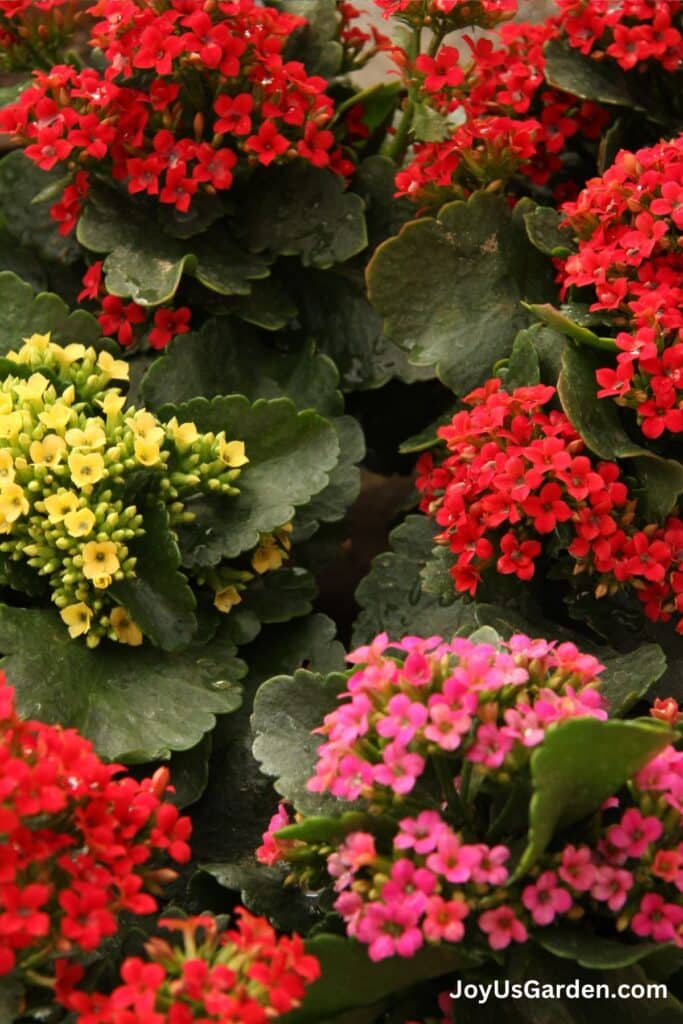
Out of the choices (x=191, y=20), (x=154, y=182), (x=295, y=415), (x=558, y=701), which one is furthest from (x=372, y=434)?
(x=558, y=701)

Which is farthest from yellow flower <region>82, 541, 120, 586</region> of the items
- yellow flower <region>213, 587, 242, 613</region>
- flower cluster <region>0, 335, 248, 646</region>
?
yellow flower <region>213, 587, 242, 613</region>

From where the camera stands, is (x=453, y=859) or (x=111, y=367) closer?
(x=453, y=859)

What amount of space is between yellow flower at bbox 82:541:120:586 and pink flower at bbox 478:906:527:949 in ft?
2.02

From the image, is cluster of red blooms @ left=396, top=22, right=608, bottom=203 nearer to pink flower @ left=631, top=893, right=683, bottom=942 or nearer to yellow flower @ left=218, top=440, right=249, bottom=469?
yellow flower @ left=218, top=440, right=249, bottom=469

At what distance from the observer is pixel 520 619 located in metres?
1.62

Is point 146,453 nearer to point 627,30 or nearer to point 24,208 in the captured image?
point 24,208

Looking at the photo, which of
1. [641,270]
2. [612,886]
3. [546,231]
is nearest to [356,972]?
[612,886]

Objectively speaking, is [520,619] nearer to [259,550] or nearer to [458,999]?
[259,550]

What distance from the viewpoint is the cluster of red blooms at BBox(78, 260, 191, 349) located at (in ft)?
6.27

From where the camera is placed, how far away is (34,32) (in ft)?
6.28

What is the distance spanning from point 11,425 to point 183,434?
0.21m

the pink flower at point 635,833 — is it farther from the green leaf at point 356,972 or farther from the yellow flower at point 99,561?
the yellow flower at point 99,561

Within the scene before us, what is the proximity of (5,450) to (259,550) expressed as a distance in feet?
1.27

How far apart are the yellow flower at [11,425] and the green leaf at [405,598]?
553 mm
